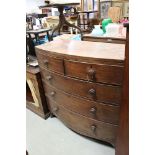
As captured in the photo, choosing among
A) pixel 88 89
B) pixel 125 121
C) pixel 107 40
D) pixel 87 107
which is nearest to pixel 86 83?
pixel 88 89

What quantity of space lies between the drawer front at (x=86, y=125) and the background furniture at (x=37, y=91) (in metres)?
0.18

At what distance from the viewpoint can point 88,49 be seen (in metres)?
1.50

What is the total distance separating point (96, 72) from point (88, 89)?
182 millimetres

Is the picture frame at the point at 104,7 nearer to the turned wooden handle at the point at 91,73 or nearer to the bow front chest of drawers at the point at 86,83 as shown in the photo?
the bow front chest of drawers at the point at 86,83

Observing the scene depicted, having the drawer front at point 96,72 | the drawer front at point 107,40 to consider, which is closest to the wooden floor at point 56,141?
the drawer front at point 96,72

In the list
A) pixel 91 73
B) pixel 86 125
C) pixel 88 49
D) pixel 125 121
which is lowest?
pixel 86 125

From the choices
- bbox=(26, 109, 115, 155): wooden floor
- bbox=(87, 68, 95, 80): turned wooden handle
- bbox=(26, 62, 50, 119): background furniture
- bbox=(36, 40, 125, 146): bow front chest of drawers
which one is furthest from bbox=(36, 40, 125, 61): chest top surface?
bbox=(26, 109, 115, 155): wooden floor

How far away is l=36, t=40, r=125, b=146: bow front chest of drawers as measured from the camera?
1283 millimetres

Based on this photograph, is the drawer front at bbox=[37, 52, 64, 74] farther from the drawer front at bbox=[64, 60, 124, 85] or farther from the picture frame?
the picture frame

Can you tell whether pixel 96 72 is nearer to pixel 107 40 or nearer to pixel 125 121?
pixel 125 121
